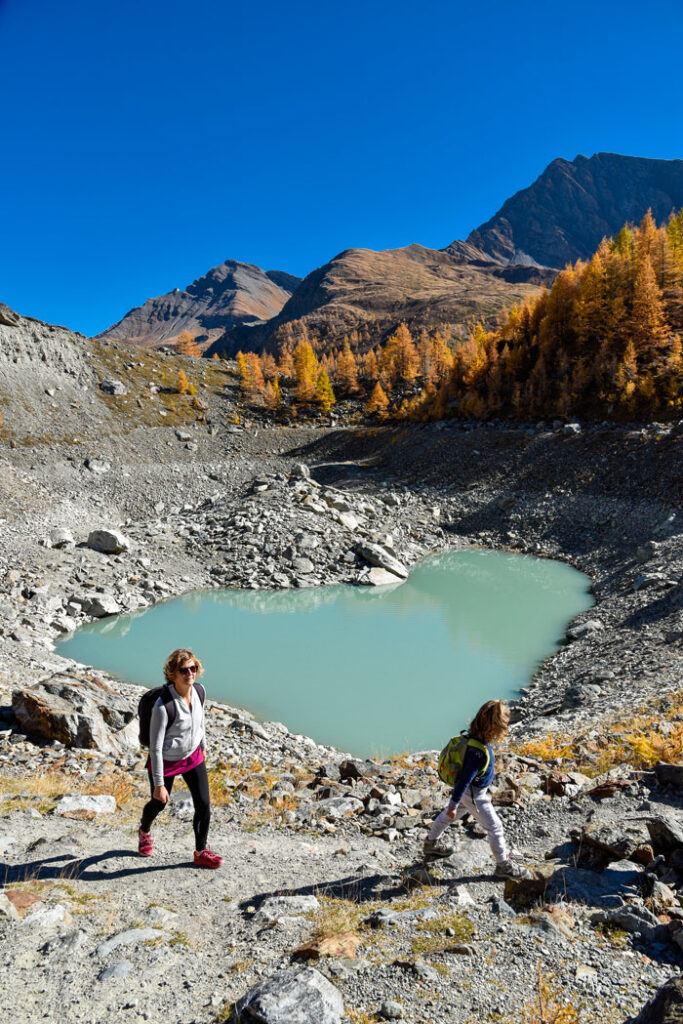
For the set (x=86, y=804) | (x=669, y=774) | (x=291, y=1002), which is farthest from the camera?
(x=86, y=804)

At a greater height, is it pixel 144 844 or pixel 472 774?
pixel 472 774

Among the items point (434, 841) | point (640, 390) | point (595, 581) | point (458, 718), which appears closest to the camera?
point (434, 841)

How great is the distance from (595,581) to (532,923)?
24976mm

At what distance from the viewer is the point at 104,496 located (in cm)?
4425

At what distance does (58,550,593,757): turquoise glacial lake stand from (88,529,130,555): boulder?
15.6 feet

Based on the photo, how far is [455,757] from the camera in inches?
243

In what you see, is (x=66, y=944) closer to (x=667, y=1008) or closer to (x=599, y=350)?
(x=667, y=1008)

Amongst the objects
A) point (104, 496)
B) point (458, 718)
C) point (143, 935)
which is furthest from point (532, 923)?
point (104, 496)

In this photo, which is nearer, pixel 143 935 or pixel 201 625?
pixel 143 935

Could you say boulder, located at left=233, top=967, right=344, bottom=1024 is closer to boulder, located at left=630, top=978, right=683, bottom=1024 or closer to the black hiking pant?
boulder, located at left=630, top=978, right=683, bottom=1024

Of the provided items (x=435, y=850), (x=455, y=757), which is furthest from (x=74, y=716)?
(x=455, y=757)

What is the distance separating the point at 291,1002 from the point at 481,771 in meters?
3.07

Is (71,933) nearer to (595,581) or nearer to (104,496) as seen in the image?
(595,581)

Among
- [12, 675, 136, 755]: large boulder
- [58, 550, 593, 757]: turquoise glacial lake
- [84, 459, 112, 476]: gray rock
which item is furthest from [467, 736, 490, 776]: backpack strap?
[84, 459, 112, 476]: gray rock
